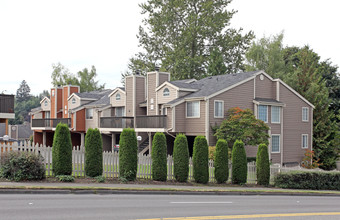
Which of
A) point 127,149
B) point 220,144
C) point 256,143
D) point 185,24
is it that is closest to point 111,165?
point 127,149

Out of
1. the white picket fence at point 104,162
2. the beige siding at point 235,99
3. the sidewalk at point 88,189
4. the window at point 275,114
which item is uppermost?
the beige siding at point 235,99

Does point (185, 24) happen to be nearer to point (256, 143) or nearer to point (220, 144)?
point (256, 143)

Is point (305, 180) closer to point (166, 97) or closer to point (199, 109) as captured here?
point (199, 109)

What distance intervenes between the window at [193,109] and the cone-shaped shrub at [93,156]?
16.3 meters

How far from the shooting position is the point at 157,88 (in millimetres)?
40906

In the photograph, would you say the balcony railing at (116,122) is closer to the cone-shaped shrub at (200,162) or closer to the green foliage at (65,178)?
the cone-shaped shrub at (200,162)

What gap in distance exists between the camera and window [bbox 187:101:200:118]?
37.0 m

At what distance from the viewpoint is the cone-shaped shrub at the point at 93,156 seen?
21.6 m

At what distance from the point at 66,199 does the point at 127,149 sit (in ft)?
23.9

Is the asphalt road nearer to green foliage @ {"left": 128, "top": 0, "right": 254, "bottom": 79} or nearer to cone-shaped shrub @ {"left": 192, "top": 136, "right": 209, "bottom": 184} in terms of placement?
cone-shaped shrub @ {"left": 192, "top": 136, "right": 209, "bottom": 184}

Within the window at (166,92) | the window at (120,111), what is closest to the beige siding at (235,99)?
the window at (166,92)

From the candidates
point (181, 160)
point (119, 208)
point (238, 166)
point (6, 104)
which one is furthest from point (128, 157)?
point (6, 104)

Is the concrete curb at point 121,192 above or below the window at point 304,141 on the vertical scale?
below

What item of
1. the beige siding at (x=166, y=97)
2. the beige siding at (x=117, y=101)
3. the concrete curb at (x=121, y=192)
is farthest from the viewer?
the beige siding at (x=117, y=101)
